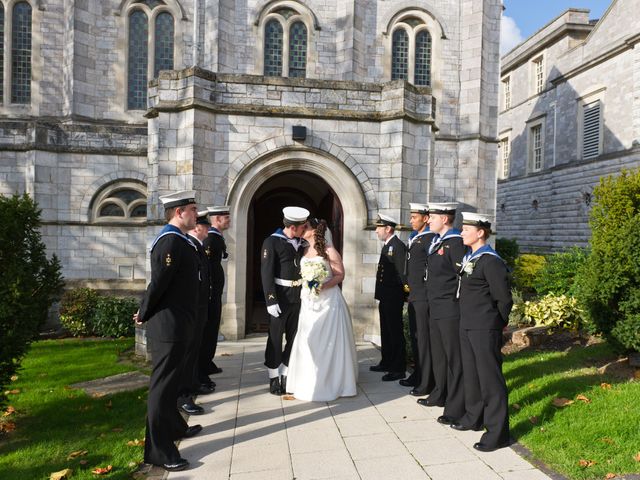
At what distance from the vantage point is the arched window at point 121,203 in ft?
46.1

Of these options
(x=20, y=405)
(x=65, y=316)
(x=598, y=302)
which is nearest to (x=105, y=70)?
(x=65, y=316)

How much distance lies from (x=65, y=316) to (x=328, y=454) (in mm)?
9085

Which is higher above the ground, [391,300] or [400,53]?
[400,53]

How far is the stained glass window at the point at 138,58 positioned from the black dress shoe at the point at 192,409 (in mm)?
14518

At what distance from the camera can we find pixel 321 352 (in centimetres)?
Result: 591

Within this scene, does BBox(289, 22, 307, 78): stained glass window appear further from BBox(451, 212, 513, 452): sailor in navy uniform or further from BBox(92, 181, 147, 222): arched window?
BBox(451, 212, 513, 452): sailor in navy uniform

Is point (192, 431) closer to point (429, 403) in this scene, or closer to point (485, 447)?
point (429, 403)

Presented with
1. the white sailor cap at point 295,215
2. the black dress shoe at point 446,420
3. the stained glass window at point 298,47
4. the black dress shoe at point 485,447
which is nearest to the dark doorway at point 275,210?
the white sailor cap at point 295,215

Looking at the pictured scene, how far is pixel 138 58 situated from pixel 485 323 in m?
17.0

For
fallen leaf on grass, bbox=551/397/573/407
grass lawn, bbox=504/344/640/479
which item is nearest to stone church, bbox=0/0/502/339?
grass lawn, bbox=504/344/640/479

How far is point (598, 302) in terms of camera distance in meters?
6.95

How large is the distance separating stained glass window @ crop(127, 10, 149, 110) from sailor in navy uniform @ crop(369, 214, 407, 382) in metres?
13.6

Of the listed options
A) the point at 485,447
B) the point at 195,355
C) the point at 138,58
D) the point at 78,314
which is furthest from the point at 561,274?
the point at 138,58

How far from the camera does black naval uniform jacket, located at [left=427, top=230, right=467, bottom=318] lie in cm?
536
